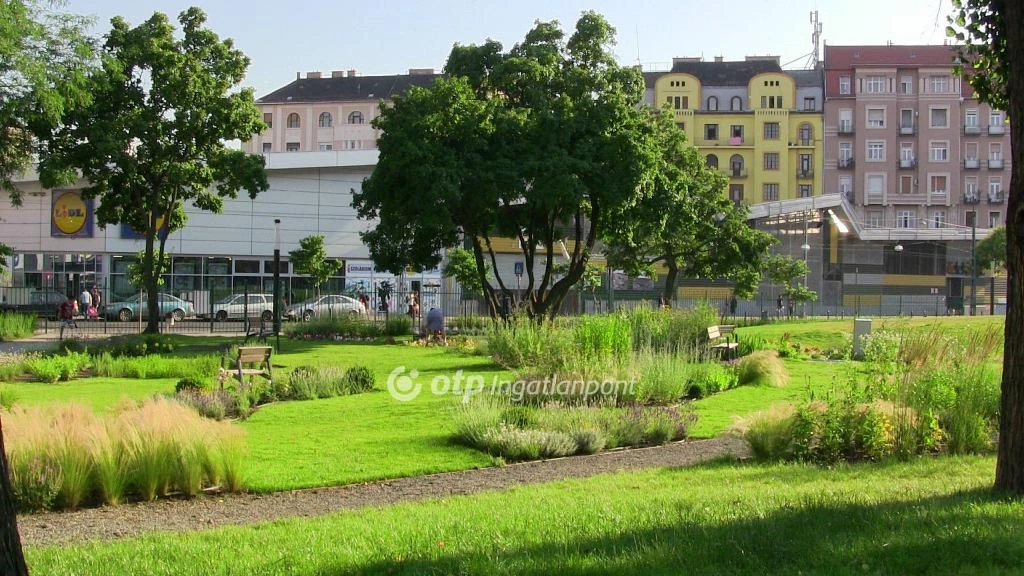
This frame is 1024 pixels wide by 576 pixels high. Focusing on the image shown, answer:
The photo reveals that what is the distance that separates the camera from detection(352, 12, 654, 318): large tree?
31.5 metres

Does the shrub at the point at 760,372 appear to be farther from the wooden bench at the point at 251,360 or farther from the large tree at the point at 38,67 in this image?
the large tree at the point at 38,67

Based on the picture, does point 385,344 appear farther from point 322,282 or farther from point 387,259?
point 322,282

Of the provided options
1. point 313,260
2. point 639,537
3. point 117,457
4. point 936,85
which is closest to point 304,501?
point 117,457

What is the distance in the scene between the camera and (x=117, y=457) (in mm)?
9641

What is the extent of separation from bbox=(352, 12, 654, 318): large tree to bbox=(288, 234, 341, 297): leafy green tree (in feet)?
60.2

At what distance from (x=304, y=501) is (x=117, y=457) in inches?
75.9

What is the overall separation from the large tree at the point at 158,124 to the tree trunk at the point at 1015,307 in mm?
28736

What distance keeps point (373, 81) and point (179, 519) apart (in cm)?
8572

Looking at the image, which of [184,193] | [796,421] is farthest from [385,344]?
[796,421]

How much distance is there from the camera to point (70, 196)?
195ft

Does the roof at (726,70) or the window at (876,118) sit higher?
the roof at (726,70)

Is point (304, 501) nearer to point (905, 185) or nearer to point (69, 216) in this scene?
point (69, 216)

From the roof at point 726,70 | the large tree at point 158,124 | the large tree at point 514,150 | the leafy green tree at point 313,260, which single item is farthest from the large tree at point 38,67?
the roof at point 726,70

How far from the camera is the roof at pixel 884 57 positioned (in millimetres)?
85562
